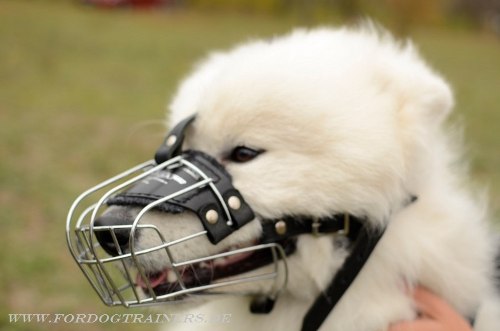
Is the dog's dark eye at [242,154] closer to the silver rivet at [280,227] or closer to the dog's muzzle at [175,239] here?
the dog's muzzle at [175,239]

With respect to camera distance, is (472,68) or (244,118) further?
(472,68)

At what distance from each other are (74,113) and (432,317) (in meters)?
6.12

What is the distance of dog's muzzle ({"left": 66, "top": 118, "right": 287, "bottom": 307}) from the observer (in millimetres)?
1441

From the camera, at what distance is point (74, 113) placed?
7.05m

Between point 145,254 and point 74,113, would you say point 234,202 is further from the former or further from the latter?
point 74,113

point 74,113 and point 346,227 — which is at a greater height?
point 346,227

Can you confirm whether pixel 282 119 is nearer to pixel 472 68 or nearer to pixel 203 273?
pixel 203 273

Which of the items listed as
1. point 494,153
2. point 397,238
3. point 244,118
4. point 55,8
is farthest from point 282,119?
point 55,8

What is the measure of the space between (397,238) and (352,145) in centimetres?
31

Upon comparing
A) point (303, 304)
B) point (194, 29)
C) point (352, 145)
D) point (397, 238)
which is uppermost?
point (352, 145)

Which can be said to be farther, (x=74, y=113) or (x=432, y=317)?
(x=74, y=113)

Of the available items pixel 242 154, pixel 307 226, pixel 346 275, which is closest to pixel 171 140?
pixel 242 154

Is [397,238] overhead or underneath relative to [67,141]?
overhead

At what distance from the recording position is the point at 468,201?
1.87 metres
